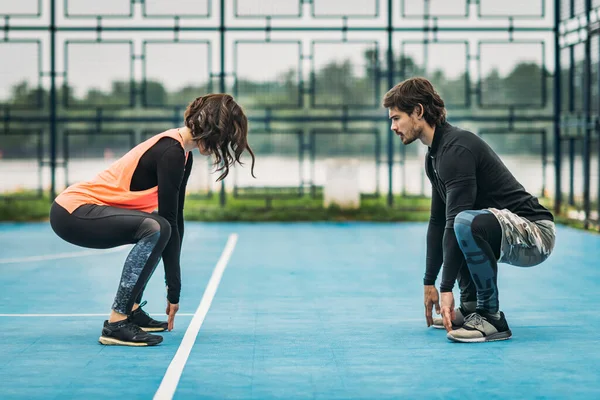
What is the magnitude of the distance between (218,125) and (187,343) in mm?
1066

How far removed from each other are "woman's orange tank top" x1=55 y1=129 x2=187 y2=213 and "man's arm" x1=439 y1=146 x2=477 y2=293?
1.28 meters

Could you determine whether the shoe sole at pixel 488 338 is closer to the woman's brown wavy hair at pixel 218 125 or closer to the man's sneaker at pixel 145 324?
the woman's brown wavy hair at pixel 218 125

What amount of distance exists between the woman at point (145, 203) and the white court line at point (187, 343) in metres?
0.20

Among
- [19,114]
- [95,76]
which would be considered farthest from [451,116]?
[19,114]

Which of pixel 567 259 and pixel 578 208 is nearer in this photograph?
pixel 567 259

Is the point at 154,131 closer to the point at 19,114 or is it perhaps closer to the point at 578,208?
the point at 19,114

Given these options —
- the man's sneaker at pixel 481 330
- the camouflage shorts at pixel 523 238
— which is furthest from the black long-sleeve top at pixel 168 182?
the camouflage shorts at pixel 523 238

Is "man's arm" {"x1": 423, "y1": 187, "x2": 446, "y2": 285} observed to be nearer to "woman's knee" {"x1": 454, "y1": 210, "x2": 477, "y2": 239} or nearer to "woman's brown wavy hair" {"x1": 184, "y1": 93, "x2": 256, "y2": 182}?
"woman's knee" {"x1": 454, "y1": 210, "x2": 477, "y2": 239}

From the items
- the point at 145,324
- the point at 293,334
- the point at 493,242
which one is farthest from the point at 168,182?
the point at 493,242

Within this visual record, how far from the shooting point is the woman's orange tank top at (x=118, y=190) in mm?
4711

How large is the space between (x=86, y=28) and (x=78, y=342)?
9.55 meters

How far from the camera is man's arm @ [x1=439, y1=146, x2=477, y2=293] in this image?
472cm

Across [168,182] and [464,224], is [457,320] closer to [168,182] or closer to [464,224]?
[464,224]

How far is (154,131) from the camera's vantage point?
544 inches
